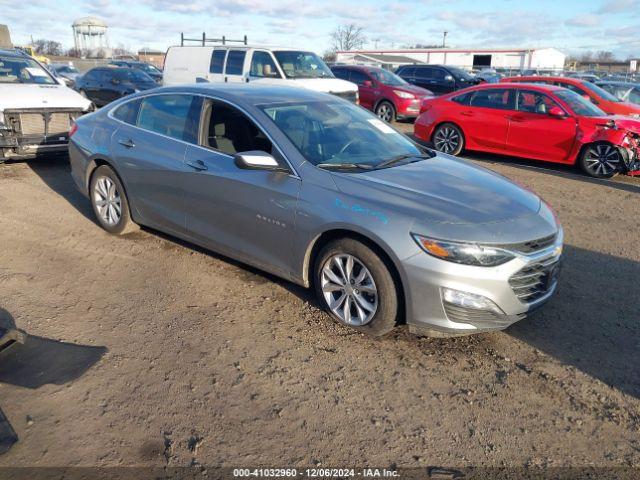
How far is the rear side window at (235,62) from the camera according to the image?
1242 cm

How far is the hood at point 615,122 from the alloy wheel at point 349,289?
23.7 ft

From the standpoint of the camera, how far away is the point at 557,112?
9.37 metres

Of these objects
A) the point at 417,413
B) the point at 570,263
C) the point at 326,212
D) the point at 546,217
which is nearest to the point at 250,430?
the point at 417,413

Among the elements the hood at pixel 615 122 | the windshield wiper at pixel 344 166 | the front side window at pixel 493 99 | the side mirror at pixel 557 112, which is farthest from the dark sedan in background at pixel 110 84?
the windshield wiper at pixel 344 166

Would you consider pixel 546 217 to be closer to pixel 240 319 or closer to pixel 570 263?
pixel 570 263

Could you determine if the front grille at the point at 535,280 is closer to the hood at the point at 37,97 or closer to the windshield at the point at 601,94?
the hood at the point at 37,97

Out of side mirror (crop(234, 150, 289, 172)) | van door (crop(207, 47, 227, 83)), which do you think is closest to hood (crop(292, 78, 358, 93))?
van door (crop(207, 47, 227, 83))

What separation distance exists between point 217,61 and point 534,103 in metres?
7.24

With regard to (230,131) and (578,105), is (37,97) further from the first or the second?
(578,105)

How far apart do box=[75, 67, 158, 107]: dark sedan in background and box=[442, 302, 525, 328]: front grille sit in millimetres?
14754

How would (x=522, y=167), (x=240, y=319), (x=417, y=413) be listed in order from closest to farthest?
1. (x=417, y=413)
2. (x=240, y=319)
3. (x=522, y=167)

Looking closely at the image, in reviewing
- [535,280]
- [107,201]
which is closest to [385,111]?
[107,201]

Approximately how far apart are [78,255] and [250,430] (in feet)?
10.5

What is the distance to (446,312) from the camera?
3447 millimetres
